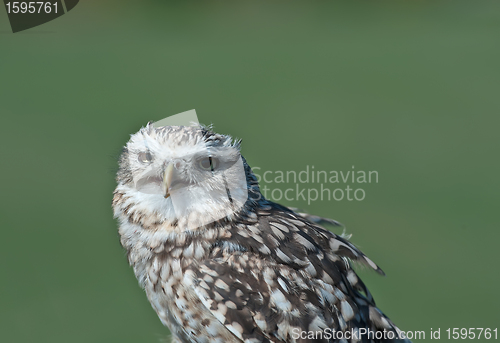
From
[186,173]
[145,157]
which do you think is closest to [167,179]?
[186,173]

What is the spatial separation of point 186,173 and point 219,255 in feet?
1.91

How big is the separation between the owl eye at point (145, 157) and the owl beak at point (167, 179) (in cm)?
19

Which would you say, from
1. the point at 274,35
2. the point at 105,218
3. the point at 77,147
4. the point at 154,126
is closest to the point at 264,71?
the point at 274,35

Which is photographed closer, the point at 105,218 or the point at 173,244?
the point at 173,244

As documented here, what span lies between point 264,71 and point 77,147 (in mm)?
6289

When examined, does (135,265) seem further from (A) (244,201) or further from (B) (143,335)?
(B) (143,335)

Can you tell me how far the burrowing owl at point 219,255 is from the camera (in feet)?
11.6

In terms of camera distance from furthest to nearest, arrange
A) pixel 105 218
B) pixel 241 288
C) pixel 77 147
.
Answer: pixel 77 147 < pixel 105 218 < pixel 241 288

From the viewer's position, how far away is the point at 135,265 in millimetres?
3965

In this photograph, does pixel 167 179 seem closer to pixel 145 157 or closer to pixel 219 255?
pixel 145 157

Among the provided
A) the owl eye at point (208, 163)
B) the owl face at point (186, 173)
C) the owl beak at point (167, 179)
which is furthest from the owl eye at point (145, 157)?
the owl eye at point (208, 163)

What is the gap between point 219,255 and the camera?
144 inches

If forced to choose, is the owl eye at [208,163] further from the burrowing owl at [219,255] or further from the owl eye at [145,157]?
the owl eye at [145,157]

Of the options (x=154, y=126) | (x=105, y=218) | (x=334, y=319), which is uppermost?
(x=154, y=126)
